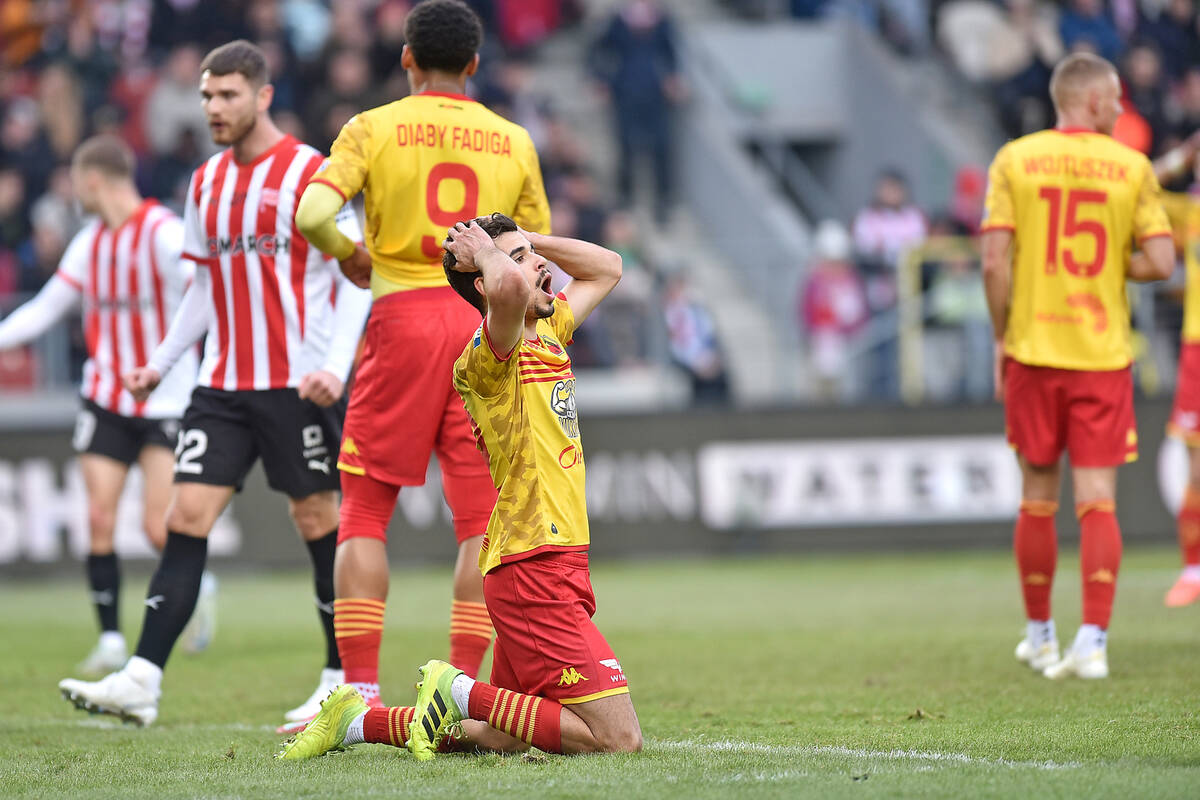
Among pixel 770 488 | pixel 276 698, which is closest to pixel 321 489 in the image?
pixel 276 698

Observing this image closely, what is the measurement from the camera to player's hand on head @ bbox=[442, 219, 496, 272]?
15.5ft

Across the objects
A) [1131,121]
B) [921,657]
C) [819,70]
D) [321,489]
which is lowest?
[921,657]

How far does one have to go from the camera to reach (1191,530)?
364 inches

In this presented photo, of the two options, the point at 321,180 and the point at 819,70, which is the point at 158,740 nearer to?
the point at 321,180

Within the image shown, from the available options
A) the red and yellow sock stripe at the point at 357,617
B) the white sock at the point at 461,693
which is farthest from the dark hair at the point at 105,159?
the white sock at the point at 461,693

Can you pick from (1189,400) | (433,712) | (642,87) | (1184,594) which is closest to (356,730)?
(433,712)

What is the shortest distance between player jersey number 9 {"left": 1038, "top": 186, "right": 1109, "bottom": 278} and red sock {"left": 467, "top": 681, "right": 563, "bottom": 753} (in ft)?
10.9

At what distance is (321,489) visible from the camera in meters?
6.26

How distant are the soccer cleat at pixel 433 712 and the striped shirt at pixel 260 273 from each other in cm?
170

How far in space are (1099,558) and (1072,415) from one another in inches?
24.3

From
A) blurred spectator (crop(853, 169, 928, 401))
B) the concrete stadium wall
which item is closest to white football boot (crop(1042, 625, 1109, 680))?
the concrete stadium wall

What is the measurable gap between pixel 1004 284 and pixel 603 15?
1442 centimetres

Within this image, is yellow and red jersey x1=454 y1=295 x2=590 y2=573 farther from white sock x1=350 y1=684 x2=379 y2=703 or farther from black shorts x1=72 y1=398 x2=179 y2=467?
black shorts x1=72 y1=398 x2=179 y2=467

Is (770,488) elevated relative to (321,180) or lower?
lower
